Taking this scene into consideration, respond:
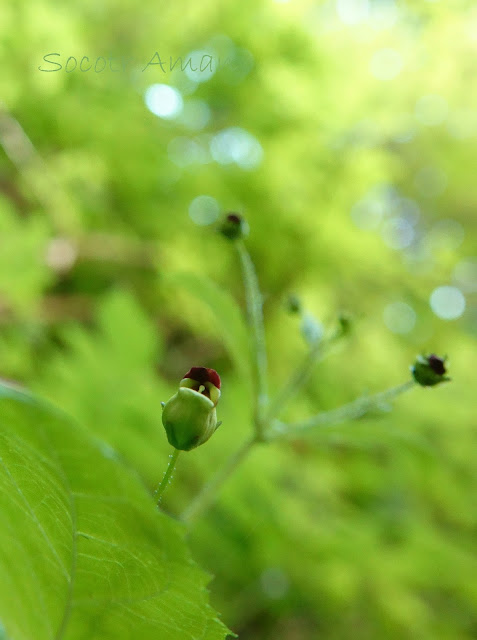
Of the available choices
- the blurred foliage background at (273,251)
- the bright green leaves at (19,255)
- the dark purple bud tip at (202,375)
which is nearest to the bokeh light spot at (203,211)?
the blurred foliage background at (273,251)

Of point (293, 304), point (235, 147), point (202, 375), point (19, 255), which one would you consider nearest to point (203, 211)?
point (235, 147)

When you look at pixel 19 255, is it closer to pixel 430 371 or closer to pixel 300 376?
pixel 300 376

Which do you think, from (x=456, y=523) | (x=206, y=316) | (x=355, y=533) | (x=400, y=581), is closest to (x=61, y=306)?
(x=206, y=316)

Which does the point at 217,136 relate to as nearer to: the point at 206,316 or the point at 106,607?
the point at 206,316

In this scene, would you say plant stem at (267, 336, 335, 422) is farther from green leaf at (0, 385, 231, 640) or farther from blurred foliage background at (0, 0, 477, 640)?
blurred foliage background at (0, 0, 477, 640)

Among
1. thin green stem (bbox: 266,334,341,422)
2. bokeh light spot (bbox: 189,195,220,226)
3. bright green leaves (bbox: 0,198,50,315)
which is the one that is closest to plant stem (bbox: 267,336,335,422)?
thin green stem (bbox: 266,334,341,422)

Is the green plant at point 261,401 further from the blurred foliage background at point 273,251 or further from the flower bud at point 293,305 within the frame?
the blurred foliage background at point 273,251
